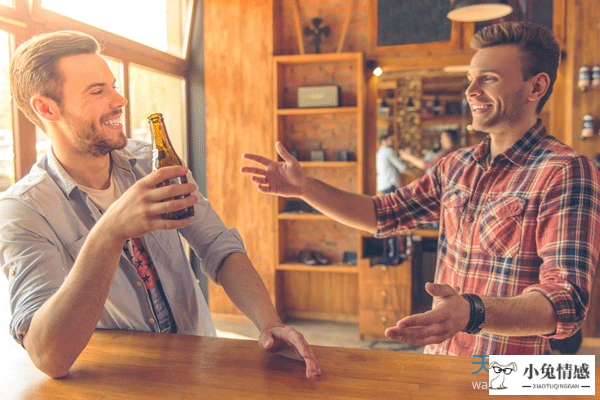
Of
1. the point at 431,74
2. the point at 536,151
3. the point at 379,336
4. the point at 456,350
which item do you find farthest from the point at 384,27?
the point at 456,350

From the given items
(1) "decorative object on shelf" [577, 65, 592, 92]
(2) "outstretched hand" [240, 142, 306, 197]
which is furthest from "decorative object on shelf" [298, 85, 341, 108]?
(2) "outstretched hand" [240, 142, 306, 197]

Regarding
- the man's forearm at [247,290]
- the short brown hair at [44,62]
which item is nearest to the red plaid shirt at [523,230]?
the man's forearm at [247,290]

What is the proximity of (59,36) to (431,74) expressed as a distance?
3756 millimetres

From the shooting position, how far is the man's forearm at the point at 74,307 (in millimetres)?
934

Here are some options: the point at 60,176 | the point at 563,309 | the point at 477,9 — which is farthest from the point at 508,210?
the point at 477,9

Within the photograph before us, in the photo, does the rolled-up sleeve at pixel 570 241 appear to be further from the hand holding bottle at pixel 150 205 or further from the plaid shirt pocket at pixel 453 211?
the hand holding bottle at pixel 150 205

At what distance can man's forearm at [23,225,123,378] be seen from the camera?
0.93 m

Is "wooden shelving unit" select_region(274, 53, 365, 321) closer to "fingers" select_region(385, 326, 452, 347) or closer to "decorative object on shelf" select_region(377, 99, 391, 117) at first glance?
"decorative object on shelf" select_region(377, 99, 391, 117)

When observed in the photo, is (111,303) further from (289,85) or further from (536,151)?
(289,85)

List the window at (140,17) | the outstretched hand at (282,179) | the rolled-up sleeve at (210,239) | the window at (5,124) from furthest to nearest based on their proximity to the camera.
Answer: the window at (140,17)
the window at (5,124)
the outstretched hand at (282,179)
the rolled-up sleeve at (210,239)

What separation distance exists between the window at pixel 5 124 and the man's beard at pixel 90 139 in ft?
5.86

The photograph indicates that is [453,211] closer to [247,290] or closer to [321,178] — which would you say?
[247,290]

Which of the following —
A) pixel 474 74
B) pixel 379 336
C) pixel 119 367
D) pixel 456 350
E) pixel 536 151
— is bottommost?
pixel 379 336

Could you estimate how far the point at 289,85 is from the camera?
462 cm
